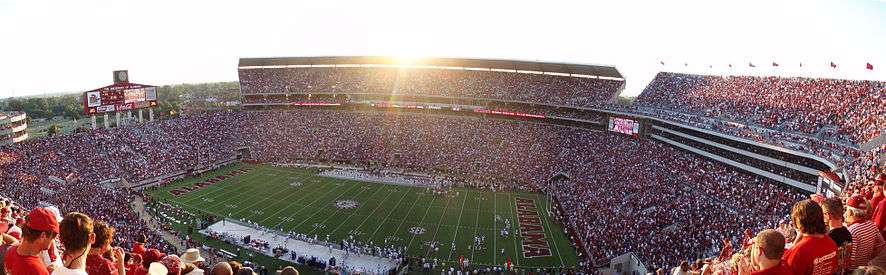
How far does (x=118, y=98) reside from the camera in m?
44.8

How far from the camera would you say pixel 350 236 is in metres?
26.5

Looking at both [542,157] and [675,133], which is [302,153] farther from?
[675,133]

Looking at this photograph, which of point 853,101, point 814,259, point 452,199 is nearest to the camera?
point 814,259

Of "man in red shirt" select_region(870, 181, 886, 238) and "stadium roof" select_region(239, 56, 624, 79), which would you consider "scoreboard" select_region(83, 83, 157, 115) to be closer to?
"stadium roof" select_region(239, 56, 624, 79)

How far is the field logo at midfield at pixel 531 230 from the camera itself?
82.7 ft

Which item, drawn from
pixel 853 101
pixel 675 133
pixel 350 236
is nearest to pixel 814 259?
pixel 350 236

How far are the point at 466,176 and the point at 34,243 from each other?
38954 mm

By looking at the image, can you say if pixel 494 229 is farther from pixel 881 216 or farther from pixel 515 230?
pixel 881 216

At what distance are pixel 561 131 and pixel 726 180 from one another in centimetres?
2137

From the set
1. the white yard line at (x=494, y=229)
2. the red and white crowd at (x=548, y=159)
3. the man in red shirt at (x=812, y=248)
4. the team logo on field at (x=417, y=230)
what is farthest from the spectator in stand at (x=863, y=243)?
the team logo on field at (x=417, y=230)

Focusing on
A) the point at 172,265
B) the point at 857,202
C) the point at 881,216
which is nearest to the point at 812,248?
the point at 857,202

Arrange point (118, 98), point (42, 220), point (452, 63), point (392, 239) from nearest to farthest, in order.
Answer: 1. point (42, 220)
2. point (392, 239)
3. point (118, 98)
4. point (452, 63)

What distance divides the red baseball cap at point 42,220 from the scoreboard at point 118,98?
154ft

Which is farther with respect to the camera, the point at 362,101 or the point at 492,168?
the point at 362,101
